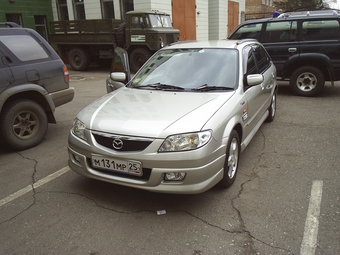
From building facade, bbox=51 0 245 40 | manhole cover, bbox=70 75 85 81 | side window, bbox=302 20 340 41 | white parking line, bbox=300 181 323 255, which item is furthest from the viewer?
building facade, bbox=51 0 245 40

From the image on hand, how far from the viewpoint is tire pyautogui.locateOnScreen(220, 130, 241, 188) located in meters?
3.36

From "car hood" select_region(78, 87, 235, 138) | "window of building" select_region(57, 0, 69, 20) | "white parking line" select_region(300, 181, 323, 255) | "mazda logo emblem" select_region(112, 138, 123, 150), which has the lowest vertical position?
"white parking line" select_region(300, 181, 323, 255)

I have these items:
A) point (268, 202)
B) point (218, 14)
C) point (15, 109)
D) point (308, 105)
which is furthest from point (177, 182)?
point (218, 14)

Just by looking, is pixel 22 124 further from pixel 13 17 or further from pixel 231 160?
pixel 13 17

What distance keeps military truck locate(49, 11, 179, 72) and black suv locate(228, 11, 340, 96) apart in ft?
16.9

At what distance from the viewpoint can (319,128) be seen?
18.5 ft

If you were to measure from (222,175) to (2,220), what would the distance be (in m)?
2.20

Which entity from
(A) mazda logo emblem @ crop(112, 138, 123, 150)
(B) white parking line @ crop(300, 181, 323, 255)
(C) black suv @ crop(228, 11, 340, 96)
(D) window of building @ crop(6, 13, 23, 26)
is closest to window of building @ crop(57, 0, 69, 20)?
(D) window of building @ crop(6, 13, 23, 26)

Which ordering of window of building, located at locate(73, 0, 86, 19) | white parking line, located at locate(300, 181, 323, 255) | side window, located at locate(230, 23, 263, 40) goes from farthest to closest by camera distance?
1. window of building, located at locate(73, 0, 86, 19)
2. side window, located at locate(230, 23, 263, 40)
3. white parking line, located at locate(300, 181, 323, 255)

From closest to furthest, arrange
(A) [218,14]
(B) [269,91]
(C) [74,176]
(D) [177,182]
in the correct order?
(D) [177,182] → (C) [74,176] → (B) [269,91] → (A) [218,14]

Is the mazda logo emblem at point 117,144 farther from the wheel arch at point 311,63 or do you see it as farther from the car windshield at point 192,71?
the wheel arch at point 311,63

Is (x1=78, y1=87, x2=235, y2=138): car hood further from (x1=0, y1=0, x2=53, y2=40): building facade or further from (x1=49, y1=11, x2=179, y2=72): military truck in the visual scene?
(x1=0, y1=0, x2=53, y2=40): building facade

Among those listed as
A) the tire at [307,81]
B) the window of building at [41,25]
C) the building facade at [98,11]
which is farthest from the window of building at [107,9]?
the tire at [307,81]

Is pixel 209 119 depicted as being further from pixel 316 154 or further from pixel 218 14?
pixel 218 14
